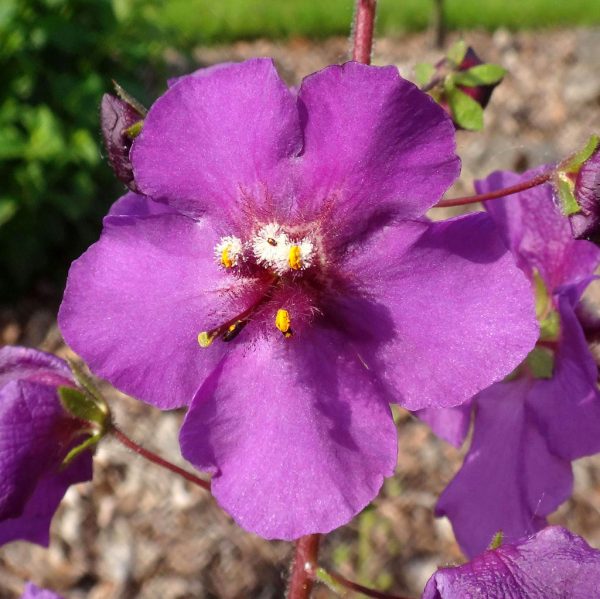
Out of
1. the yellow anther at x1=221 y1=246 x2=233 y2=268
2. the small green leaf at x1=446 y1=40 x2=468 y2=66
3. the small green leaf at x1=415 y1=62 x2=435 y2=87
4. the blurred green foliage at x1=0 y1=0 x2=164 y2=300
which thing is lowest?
the blurred green foliage at x1=0 y1=0 x2=164 y2=300

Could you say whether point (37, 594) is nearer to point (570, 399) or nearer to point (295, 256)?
point (295, 256)

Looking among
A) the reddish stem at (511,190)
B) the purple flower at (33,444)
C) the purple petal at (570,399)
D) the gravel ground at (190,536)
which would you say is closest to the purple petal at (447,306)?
the reddish stem at (511,190)

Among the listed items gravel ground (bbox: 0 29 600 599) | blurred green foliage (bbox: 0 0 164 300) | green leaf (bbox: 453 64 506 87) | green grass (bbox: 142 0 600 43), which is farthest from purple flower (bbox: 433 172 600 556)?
green grass (bbox: 142 0 600 43)

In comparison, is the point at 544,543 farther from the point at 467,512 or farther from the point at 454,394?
the point at 467,512

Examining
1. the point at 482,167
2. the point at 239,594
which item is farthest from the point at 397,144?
the point at 482,167

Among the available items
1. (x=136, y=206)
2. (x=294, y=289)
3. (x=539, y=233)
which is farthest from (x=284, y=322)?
(x=539, y=233)

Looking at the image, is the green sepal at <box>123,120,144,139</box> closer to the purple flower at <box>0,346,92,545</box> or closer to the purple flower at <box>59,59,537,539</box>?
the purple flower at <box>59,59,537,539</box>
